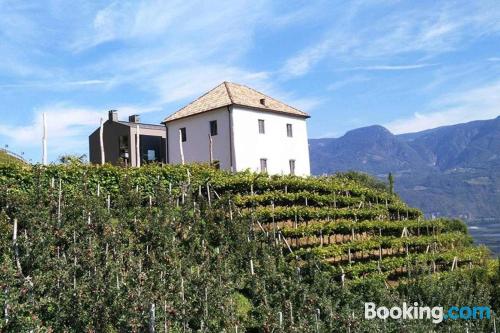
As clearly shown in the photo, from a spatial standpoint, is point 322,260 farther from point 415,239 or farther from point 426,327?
point 415,239

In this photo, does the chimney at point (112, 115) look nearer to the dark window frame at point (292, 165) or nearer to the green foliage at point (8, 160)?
the green foliage at point (8, 160)

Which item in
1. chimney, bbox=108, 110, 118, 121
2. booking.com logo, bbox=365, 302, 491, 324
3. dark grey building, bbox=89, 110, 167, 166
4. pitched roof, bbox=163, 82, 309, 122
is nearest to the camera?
booking.com logo, bbox=365, 302, 491, 324

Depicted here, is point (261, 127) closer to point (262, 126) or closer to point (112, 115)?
point (262, 126)

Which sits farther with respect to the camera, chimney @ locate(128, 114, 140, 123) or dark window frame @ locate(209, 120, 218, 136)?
chimney @ locate(128, 114, 140, 123)

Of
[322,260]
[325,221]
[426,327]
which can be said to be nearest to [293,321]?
[426,327]

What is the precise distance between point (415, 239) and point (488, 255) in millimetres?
6442

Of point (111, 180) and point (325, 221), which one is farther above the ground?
point (111, 180)

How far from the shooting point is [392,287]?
2084cm

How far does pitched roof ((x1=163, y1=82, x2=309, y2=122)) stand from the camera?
3741 cm

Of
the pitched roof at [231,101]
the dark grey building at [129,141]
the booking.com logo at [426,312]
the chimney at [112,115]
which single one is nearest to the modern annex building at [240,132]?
the pitched roof at [231,101]

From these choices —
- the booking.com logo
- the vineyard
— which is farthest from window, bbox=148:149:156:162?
the booking.com logo

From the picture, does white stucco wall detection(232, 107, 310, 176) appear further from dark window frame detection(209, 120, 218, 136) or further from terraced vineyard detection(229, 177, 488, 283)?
terraced vineyard detection(229, 177, 488, 283)

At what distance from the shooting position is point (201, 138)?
37688 mm

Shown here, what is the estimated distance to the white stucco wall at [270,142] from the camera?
36.2m
